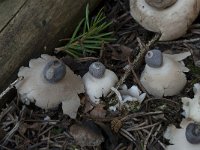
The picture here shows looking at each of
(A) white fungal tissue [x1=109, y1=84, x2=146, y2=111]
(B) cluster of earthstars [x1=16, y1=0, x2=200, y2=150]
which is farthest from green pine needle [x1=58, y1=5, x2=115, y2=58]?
(A) white fungal tissue [x1=109, y1=84, x2=146, y2=111]

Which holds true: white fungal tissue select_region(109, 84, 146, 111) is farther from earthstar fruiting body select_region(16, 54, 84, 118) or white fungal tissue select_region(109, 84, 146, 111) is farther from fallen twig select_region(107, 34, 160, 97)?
earthstar fruiting body select_region(16, 54, 84, 118)

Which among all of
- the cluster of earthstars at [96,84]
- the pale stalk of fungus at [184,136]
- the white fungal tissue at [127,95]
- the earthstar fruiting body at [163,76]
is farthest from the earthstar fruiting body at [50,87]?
the pale stalk of fungus at [184,136]

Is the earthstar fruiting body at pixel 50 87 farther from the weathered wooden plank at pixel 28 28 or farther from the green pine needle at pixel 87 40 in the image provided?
the green pine needle at pixel 87 40

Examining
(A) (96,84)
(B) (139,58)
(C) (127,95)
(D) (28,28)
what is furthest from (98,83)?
(D) (28,28)

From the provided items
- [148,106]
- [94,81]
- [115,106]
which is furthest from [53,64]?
[148,106]

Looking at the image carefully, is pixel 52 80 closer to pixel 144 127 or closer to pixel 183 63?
pixel 144 127

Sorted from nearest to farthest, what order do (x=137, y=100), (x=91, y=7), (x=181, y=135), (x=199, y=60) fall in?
(x=181, y=135)
(x=137, y=100)
(x=199, y=60)
(x=91, y=7)

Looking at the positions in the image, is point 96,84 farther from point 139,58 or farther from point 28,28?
point 28,28
